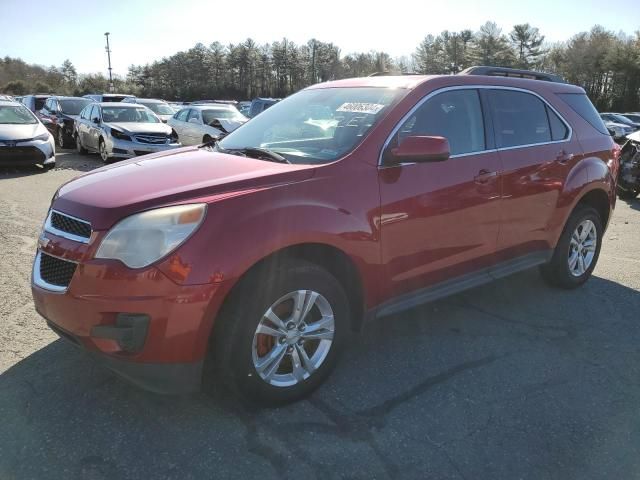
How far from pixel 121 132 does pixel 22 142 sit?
222cm

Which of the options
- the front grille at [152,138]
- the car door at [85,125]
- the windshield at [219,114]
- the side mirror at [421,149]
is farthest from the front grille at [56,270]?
the car door at [85,125]

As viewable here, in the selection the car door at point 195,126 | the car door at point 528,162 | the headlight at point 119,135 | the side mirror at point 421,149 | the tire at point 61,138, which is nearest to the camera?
the side mirror at point 421,149

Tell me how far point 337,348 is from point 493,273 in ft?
5.21

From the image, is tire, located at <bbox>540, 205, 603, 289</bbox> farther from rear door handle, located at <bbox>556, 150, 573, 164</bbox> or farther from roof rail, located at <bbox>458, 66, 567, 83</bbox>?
roof rail, located at <bbox>458, 66, 567, 83</bbox>

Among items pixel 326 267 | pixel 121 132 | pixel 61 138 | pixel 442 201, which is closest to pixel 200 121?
pixel 121 132

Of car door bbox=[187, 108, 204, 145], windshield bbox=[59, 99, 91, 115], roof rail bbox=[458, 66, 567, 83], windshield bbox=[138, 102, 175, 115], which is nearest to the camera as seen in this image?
roof rail bbox=[458, 66, 567, 83]

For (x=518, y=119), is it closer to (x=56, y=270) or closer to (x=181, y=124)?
(x=56, y=270)

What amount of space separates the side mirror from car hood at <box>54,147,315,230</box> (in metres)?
0.56

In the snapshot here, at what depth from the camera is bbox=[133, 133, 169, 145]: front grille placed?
1297 cm

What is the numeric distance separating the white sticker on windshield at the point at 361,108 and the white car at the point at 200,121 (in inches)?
434

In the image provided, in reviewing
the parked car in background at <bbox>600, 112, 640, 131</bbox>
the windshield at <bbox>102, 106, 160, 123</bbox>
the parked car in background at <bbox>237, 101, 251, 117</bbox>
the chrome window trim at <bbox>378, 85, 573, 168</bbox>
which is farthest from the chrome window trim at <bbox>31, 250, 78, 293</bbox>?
→ the parked car in background at <bbox>600, 112, 640, 131</bbox>

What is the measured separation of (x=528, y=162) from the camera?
416cm

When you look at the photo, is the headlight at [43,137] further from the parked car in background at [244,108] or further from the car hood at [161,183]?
the parked car in background at [244,108]

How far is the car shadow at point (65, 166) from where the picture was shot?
38.0ft
